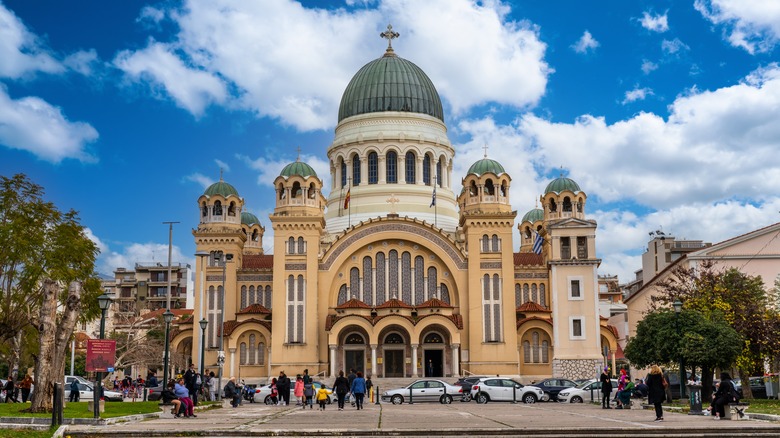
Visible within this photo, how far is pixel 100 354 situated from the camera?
2944cm

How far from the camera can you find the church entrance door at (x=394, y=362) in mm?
66625

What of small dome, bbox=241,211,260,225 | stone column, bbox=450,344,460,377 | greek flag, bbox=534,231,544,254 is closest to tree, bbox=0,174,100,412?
stone column, bbox=450,344,460,377

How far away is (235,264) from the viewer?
70562mm

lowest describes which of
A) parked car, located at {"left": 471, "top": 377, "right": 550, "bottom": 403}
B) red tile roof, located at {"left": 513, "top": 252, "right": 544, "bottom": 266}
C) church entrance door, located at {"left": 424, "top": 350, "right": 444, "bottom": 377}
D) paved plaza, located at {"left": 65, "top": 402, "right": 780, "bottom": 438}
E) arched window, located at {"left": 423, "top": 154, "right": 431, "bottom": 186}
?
paved plaza, located at {"left": 65, "top": 402, "right": 780, "bottom": 438}

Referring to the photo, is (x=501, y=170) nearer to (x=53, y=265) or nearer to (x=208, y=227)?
(x=208, y=227)

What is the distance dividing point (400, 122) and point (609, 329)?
23.7 meters

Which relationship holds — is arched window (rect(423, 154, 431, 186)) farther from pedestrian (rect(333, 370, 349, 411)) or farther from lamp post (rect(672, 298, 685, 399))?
pedestrian (rect(333, 370, 349, 411))

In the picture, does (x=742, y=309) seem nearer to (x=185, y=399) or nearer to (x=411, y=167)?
(x=185, y=399)

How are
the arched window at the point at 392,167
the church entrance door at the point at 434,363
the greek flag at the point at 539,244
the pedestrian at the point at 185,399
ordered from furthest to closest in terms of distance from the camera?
the arched window at the point at 392,167 → the greek flag at the point at 539,244 → the church entrance door at the point at 434,363 → the pedestrian at the point at 185,399

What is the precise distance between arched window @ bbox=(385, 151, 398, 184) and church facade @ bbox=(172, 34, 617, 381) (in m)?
3.98

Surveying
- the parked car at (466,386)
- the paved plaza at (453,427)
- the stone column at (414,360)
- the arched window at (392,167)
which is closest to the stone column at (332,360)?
the stone column at (414,360)

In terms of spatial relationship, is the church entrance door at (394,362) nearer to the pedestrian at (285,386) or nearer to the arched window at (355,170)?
the arched window at (355,170)

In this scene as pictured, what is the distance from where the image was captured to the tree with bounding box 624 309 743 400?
128 feet

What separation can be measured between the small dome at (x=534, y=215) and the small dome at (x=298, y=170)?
25.9 metres
